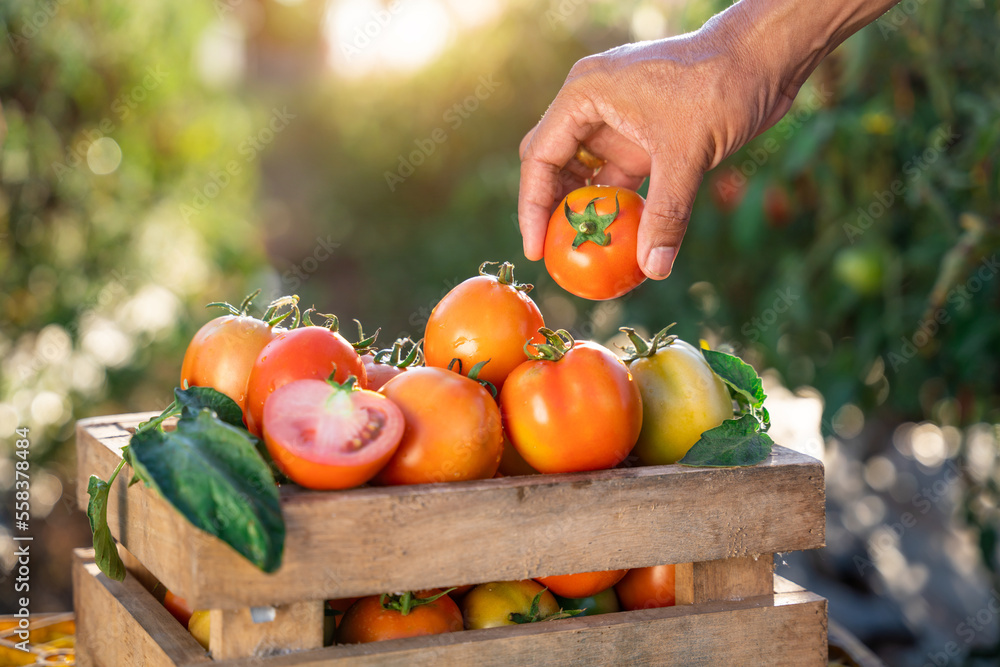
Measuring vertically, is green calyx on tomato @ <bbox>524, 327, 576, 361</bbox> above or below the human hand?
below

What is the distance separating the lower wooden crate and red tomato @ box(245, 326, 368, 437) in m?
0.22

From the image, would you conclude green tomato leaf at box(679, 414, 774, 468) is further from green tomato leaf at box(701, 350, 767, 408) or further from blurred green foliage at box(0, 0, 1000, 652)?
blurred green foliage at box(0, 0, 1000, 652)

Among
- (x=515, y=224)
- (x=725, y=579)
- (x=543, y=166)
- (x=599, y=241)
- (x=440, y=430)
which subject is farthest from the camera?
(x=515, y=224)

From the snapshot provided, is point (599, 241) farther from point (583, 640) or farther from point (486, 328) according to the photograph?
point (583, 640)

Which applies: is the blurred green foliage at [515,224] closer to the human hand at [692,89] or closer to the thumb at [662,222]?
the human hand at [692,89]

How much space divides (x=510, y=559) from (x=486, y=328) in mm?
A: 253

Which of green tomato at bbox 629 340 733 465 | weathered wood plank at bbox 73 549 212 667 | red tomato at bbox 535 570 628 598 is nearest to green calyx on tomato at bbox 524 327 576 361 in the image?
green tomato at bbox 629 340 733 465

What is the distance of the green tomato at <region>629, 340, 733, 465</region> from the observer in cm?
94

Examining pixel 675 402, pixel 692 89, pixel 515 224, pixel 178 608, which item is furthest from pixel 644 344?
pixel 515 224

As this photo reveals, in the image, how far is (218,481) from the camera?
72 cm

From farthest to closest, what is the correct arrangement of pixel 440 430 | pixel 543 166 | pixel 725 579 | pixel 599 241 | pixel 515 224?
pixel 515 224 < pixel 543 166 < pixel 599 241 < pixel 725 579 < pixel 440 430

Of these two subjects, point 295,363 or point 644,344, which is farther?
point 644,344

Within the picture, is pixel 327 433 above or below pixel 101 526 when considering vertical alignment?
above

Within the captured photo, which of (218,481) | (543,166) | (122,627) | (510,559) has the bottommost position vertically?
(122,627)
